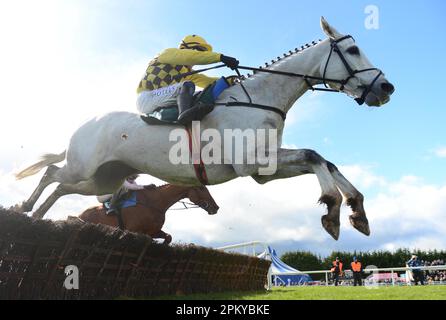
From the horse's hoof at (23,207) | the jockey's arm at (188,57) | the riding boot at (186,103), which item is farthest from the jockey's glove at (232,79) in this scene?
the horse's hoof at (23,207)

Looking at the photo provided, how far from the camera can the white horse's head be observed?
17.9 ft

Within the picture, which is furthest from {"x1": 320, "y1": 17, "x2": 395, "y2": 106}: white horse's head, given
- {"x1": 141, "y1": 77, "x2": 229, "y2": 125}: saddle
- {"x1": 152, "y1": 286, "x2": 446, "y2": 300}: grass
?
{"x1": 152, "y1": 286, "x2": 446, "y2": 300}: grass

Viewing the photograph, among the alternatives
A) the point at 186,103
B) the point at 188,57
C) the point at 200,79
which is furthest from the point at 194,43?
the point at 186,103

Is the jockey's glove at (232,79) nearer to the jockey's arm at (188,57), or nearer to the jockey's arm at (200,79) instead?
the jockey's arm at (188,57)

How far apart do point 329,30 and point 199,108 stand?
6.75ft

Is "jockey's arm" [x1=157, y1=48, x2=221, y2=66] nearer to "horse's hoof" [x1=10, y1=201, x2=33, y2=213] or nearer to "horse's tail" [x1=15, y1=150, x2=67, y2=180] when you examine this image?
"horse's tail" [x1=15, y1=150, x2=67, y2=180]

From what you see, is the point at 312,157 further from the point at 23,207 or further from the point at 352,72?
the point at 23,207

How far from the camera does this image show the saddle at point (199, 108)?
5574 millimetres

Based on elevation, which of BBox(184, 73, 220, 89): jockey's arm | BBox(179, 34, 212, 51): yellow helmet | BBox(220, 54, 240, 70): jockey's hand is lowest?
BBox(220, 54, 240, 70): jockey's hand

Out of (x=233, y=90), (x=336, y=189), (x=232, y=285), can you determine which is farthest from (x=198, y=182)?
(x=232, y=285)

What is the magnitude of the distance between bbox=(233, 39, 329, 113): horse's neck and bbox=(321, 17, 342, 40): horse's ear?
10 cm

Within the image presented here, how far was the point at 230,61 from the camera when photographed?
5859 millimetres

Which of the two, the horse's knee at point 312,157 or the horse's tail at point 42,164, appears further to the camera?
the horse's tail at point 42,164

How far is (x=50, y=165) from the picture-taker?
283 inches
